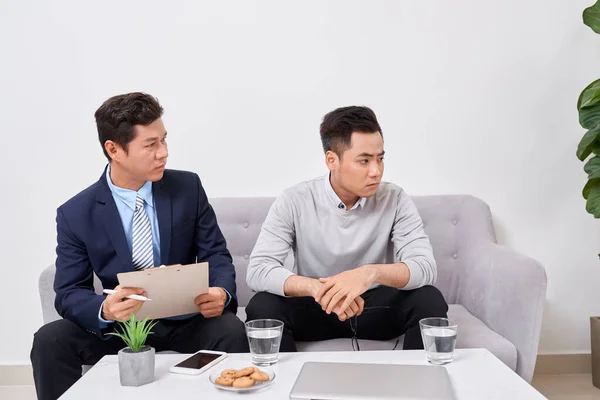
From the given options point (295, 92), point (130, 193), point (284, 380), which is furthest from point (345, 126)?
point (284, 380)

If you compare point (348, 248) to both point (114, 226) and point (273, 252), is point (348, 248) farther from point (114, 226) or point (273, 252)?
point (114, 226)

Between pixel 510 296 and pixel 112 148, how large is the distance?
140 centimetres

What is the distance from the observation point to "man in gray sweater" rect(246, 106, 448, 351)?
1.92 m

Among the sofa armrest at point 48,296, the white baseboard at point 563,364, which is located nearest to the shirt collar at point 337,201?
the sofa armrest at point 48,296

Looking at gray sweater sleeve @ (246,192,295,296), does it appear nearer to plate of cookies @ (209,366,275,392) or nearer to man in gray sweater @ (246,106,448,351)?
man in gray sweater @ (246,106,448,351)

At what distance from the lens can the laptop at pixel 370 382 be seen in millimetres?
1224

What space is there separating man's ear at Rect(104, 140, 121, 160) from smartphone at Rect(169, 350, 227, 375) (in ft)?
2.57

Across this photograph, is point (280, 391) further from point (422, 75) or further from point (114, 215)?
point (422, 75)

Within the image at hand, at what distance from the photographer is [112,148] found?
2.02 m

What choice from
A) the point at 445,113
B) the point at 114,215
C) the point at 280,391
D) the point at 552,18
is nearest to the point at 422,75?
the point at 445,113

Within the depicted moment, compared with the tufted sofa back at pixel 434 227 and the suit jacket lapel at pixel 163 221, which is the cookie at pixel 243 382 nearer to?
the suit jacket lapel at pixel 163 221

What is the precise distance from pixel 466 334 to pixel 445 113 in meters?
1.04

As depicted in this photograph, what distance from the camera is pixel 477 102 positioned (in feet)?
8.72

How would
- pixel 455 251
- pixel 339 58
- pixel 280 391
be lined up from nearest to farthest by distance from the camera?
pixel 280 391
pixel 455 251
pixel 339 58
